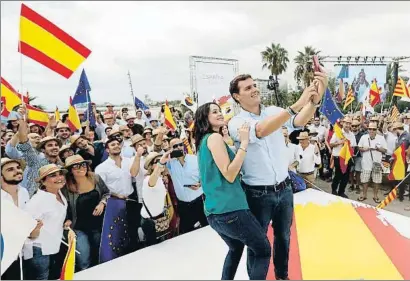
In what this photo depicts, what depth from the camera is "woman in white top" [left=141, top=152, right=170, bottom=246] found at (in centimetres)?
312

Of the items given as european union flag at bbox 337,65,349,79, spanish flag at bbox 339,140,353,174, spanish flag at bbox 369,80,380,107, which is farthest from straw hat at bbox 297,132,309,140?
european union flag at bbox 337,65,349,79

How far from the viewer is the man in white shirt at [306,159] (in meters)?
5.24

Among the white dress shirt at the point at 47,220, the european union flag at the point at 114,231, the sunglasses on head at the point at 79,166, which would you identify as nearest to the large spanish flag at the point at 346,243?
the european union flag at the point at 114,231

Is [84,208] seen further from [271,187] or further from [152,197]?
[271,187]

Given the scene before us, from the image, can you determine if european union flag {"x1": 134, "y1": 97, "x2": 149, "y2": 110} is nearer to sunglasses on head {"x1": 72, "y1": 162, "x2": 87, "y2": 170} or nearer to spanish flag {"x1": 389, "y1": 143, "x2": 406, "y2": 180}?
spanish flag {"x1": 389, "y1": 143, "x2": 406, "y2": 180}

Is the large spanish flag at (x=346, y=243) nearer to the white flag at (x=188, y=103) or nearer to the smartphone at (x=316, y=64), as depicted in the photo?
the smartphone at (x=316, y=64)

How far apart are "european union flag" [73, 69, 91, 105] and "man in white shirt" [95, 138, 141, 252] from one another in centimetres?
232

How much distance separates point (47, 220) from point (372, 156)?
4.85 metres

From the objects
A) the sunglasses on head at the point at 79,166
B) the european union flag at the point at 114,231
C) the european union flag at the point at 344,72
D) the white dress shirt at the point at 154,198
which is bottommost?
the european union flag at the point at 114,231

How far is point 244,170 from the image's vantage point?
1957mm

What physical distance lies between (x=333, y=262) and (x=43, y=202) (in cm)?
217

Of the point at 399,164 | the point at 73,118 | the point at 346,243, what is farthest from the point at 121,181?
the point at 399,164

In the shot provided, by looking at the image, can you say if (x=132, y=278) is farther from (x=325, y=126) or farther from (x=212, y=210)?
(x=325, y=126)

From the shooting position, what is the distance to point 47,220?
8.36 feet
